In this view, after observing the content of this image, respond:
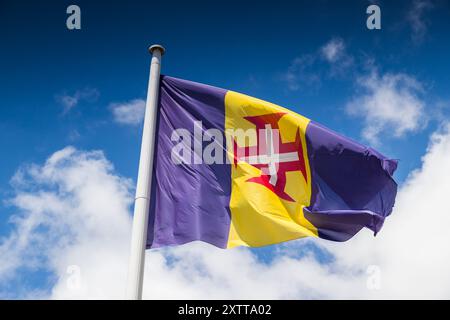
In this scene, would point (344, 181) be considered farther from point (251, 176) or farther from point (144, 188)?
point (144, 188)

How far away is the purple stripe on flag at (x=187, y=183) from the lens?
10453 mm

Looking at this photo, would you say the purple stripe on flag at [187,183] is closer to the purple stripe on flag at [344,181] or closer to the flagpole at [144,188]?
the flagpole at [144,188]

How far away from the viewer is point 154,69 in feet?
37.8

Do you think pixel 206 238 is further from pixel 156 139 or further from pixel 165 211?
pixel 156 139

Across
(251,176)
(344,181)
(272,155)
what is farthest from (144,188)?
(344,181)

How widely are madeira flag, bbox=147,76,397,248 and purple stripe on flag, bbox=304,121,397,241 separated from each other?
18mm

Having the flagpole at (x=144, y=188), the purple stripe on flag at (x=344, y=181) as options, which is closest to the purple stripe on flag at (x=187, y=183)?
the flagpole at (x=144, y=188)

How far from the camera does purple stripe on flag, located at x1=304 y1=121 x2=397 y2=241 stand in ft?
36.1

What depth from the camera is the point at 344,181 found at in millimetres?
11383

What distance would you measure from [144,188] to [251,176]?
1.95 m

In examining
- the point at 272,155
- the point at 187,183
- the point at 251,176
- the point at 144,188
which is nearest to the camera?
the point at 144,188

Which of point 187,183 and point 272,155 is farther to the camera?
point 272,155
